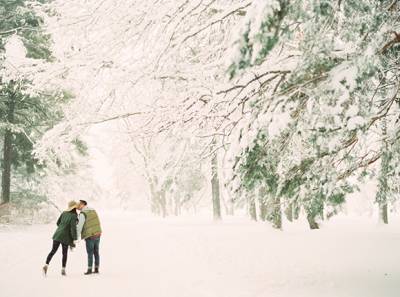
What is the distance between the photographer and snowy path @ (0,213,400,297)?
8.37 metres

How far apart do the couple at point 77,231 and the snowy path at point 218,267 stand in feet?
1.70

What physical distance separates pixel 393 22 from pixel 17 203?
2210 centimetres

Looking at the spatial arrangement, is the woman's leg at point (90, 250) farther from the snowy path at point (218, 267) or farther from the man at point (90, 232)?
the snowy path at point (218, 267)

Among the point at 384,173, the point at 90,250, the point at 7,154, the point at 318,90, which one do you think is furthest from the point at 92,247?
the point at 7,154

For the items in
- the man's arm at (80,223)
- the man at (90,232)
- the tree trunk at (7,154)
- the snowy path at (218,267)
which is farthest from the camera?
the tree trunk at (7,154)

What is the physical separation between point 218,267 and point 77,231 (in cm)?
348

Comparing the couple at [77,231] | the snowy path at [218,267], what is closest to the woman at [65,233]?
the couple at [77,231]

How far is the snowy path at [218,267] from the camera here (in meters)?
8.37

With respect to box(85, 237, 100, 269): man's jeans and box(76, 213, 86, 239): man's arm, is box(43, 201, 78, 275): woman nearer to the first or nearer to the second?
box(76, 213, 86, 239): man's arm

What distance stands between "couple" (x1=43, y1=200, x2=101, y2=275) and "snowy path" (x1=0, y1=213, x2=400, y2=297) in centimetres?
52

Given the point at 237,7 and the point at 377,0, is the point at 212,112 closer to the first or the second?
the point at 237,7

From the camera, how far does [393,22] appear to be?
5527 mm

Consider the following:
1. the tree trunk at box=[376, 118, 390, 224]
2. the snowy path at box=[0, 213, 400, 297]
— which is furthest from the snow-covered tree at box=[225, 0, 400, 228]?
the snowy path at box=[0, 213, 400, 297]

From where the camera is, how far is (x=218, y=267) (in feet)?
36.9
